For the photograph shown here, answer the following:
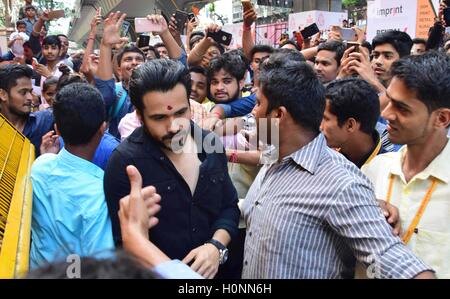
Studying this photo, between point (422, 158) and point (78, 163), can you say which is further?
point (78, 163)

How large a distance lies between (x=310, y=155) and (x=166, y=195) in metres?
0.59

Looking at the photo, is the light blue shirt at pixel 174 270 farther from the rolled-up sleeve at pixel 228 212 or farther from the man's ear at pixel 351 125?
the man's ear at pixel 351 125

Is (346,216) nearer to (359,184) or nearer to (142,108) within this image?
(359,184)

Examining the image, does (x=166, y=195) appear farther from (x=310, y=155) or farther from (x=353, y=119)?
(x=353, y=119)

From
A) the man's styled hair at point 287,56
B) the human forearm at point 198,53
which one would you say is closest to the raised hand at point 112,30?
the human forearm at point 198,53

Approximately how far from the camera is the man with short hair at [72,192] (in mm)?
1787

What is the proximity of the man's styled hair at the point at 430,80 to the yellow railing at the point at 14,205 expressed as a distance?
4.74 feet

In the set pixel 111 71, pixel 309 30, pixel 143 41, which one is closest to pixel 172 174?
pixel 111 71

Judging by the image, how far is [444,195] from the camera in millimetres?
1548

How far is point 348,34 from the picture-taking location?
533 cm

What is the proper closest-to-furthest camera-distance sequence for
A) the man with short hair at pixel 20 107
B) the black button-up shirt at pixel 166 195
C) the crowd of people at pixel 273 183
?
the crowd of people at pixel 273 183 → the black button-up shirt at pixel 166 195 → the man with short hair at pixel 20 107

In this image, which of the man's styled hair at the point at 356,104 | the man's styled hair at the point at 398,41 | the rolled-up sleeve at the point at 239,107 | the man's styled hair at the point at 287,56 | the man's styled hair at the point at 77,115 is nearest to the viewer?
the man's styled hair at the point at 287,56

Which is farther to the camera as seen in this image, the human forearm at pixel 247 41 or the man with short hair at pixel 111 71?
the human forearm at pixel 247 41

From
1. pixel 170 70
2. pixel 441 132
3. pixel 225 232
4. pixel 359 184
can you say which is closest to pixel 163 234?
pixel 225 232
